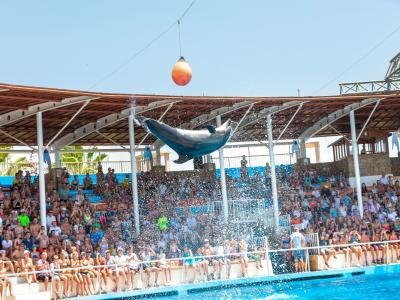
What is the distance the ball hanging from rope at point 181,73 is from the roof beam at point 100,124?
6292 millimetres

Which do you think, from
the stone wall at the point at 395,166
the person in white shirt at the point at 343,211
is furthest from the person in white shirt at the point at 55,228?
the stone wall at the point at 395,166

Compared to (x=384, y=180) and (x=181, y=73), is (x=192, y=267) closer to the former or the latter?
(x=181, y=73)

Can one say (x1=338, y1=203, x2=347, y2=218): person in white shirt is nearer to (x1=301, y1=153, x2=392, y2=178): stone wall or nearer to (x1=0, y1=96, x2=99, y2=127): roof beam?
(x1=301, y1=153, x2=392, y2=178): stone wall

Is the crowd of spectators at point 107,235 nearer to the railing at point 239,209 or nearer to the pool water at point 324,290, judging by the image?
the railing at point 239,209

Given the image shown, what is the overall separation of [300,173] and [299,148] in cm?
189

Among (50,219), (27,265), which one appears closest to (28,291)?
(27,265)

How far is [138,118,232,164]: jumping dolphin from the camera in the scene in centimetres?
937

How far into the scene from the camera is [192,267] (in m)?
16.2

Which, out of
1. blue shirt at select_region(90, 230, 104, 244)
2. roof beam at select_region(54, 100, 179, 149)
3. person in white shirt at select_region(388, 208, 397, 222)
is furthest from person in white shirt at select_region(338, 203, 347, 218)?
blue shirt at select_region(90, 230, 104, 244)

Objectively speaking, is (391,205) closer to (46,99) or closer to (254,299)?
(254,299)

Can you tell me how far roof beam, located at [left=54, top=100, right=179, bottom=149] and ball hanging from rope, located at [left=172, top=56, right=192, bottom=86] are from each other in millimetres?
6292

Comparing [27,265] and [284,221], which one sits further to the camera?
[284,221]

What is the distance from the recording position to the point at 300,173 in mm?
25094

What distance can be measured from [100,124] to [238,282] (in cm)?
734
